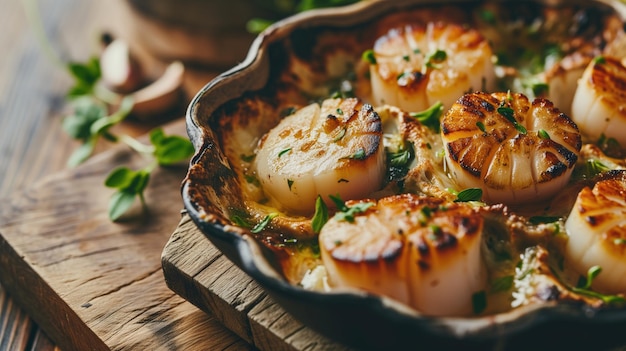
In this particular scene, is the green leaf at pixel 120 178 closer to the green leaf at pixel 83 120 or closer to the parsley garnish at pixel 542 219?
the green leaf at pixel 83 120

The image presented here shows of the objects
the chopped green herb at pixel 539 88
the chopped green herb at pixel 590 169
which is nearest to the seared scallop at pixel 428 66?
the chopped green herb at pixel 539 88

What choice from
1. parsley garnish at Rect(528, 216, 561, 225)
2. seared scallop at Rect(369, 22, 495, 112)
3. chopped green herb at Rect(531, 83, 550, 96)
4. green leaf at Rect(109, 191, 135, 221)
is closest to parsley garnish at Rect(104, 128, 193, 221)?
green leaf at Rect(109, 191, 135, 221)

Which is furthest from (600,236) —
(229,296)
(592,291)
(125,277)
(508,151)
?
(125,277)

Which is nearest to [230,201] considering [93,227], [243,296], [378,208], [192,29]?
[243,296]

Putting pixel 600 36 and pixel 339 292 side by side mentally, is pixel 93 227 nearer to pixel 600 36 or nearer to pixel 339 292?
pixel 339 292

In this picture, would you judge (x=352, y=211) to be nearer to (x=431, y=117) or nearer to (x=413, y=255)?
(x=413, y=255)
